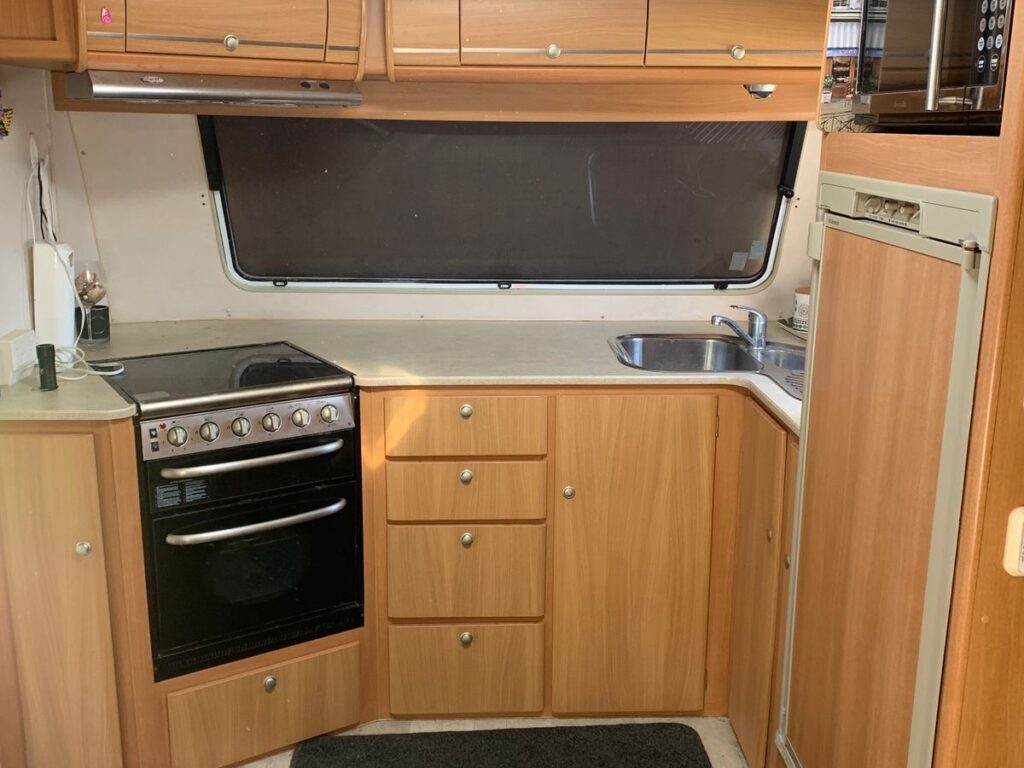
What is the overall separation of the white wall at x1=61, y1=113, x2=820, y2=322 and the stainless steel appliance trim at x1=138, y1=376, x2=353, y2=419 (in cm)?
71

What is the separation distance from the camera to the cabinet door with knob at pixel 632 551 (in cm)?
261

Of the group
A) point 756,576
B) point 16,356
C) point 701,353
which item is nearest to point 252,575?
point 16,356

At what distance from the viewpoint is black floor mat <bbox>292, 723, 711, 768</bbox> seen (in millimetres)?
2617

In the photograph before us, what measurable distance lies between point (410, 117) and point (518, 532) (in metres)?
1.11

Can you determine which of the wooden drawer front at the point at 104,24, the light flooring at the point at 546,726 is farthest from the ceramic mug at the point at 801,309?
the wooden drawer front at the point at 104,24

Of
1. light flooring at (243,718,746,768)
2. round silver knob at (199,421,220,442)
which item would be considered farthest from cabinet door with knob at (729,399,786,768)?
round silver knob at (199,421,220,442)

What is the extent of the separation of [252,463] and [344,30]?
3.38 ft

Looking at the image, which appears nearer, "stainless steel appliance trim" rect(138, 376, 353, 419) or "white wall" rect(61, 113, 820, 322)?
"stainless steel appliance trim" rect(138, 376, 353, 419)

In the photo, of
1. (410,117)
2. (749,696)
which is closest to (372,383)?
(410,117)

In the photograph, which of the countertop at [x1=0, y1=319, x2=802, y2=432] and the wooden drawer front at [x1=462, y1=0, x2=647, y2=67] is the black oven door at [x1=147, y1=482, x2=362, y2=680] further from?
the wooden drawer front at [x1=462, y1=0, x2=647, y2=67]

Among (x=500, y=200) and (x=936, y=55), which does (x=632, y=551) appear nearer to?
(x=500, y=200)

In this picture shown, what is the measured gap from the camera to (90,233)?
3006 millimetres

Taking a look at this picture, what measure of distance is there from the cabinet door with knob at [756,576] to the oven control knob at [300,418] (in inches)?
41.7

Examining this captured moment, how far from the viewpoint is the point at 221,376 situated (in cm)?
254
